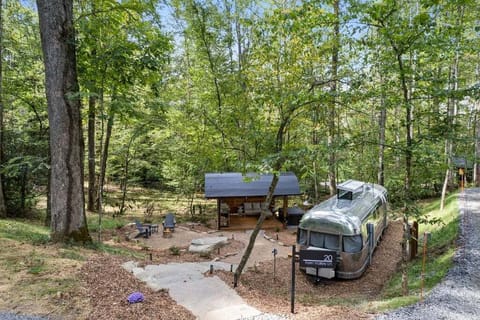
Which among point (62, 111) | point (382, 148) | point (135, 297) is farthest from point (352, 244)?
point (62, 111)

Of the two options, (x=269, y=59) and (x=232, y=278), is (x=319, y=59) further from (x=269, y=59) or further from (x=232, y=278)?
(x=232, y=278)

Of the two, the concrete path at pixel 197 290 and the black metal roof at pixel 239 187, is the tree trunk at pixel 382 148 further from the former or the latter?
the black metal roof at pixel 239 187

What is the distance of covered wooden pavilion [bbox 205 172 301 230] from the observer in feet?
43.0

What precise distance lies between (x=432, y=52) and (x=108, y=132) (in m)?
14.0

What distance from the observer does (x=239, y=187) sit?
13.4m

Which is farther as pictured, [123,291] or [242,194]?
[242,194]

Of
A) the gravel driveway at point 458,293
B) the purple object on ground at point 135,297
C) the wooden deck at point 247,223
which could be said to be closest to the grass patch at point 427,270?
the gravel driveway at point 458,293

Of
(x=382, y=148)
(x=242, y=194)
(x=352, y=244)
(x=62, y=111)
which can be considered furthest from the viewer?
(x=242, y=194)

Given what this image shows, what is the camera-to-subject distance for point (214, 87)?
609 inches

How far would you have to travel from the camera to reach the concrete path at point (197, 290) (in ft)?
15.1

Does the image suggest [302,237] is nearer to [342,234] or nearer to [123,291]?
[342,234]

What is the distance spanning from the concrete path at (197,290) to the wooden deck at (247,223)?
640 centimetres

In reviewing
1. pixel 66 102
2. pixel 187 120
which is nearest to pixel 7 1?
pixel 187 120

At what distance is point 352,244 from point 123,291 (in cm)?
567
